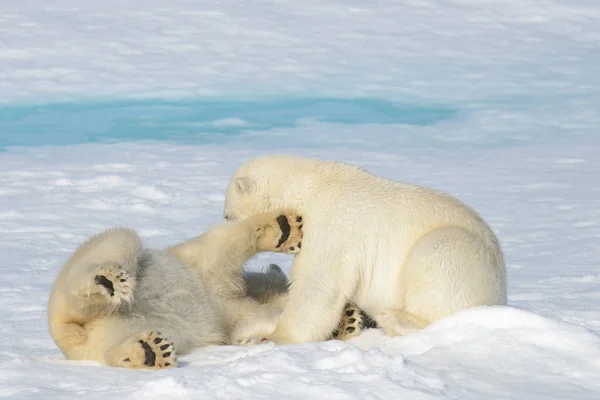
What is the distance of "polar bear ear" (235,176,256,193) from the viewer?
4.24 m

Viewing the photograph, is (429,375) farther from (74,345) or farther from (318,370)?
(74,345)

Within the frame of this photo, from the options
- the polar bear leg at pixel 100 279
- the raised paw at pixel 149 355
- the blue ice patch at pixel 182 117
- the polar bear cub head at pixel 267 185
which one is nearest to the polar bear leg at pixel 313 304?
the polar bear cub head at pixel 267 185

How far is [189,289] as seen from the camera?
13.4 feet

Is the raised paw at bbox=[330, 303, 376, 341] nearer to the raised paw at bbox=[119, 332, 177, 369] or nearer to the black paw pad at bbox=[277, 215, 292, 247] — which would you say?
the black paw pad at bbox=[277, 215, 292, 247]

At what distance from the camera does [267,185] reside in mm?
4270

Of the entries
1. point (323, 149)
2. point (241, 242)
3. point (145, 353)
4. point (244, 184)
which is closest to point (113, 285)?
point (145, 353)

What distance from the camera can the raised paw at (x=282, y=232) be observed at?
13.3ft

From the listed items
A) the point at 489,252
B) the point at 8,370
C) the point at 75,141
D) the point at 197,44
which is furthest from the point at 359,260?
the point at 197,44

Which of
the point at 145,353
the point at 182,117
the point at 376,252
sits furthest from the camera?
the point at 182,117

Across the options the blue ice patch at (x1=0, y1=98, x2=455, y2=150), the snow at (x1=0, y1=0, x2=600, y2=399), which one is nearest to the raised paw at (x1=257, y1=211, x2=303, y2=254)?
the snow at (x1=0, y1=0, x2=600, y2=399)

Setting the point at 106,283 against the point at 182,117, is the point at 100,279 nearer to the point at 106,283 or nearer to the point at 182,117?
the point at 106,283

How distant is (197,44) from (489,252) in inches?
445

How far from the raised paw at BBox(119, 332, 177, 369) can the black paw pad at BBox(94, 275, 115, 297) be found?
0.78 feet

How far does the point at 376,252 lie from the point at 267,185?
0.62m
